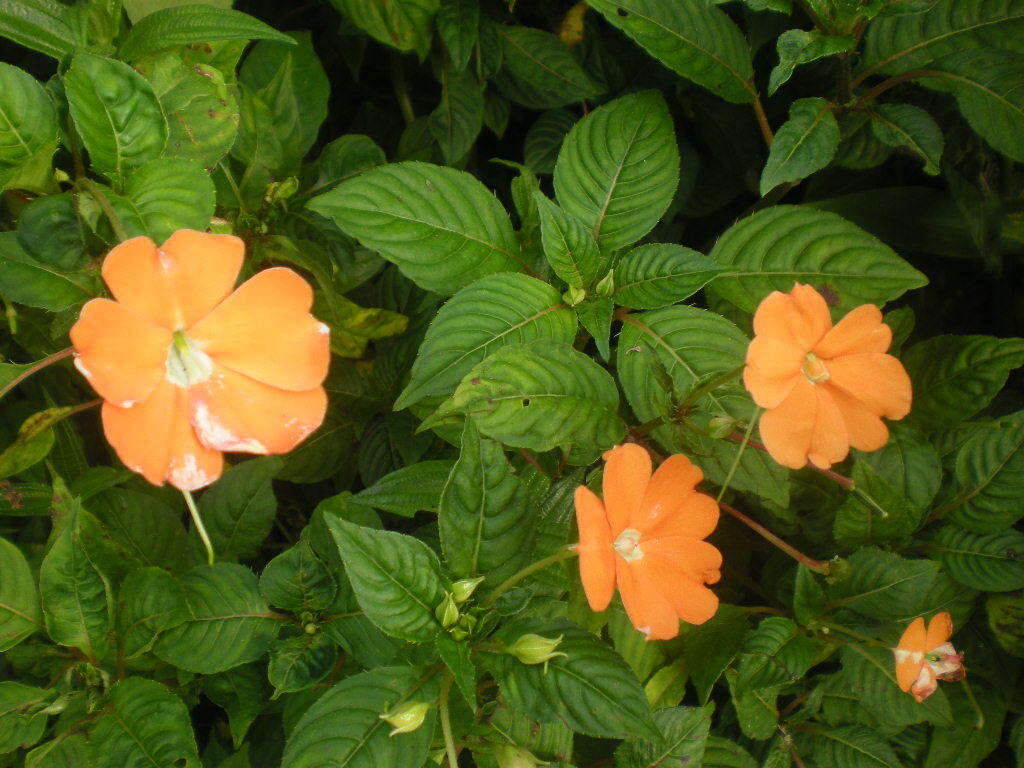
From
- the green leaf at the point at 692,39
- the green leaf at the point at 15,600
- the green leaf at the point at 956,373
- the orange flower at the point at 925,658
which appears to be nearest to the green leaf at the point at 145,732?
the green leaf at the point at 15,600

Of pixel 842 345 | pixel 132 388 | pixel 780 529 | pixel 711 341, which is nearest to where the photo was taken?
pixel 132 388

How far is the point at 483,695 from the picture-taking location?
3.43 ft

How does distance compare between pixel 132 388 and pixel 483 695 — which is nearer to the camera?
pixel 132 388

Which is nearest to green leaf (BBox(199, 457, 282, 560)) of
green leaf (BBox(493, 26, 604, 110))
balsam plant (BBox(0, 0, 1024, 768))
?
balsam plant (BBox(0, 0, 1024, 768))

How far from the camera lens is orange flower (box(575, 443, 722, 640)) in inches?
32.3

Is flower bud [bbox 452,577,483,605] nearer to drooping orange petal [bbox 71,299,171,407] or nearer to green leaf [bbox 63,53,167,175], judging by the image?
drooping orange petal [bbox 71,299,171,407]

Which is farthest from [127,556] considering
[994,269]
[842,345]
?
[994,269]

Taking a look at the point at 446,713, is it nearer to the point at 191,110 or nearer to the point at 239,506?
the point at 239,506

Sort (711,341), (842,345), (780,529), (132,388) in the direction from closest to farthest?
1. (132,388)
2. (842,345)
3. (711,341)
4. (780,529)

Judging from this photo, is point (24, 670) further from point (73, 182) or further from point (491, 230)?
point (491, 230)

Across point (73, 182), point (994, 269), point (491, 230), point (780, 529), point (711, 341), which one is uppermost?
point (73, 182)

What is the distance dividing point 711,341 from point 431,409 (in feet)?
1.31

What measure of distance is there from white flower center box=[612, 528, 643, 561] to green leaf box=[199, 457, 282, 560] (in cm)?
54

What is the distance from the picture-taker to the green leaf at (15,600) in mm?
899
